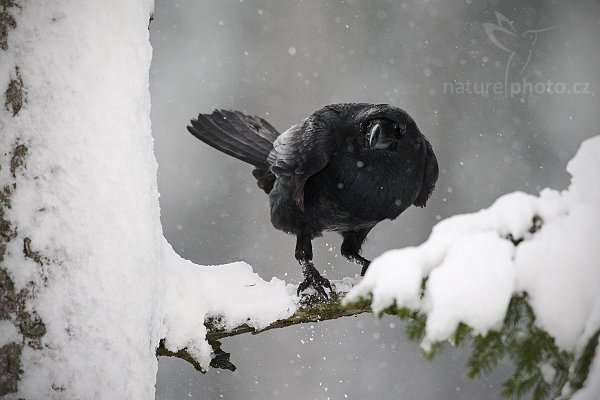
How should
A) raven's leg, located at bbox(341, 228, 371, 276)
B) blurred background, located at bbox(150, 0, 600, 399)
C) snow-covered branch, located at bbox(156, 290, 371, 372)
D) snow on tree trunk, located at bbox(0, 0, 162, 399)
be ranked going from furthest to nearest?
1. blurred background, located at bbox(150, 0, 600, 399)
2. raven's leg, located at bbox(341, 228, 371, 276)
3. snow-covered branch, located at bbox(156, 290, 371, 372)
4. snow on tree trunk, located at bbox(0, 0, 162, 399)

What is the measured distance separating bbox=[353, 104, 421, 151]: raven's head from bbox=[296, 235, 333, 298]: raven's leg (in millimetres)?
856

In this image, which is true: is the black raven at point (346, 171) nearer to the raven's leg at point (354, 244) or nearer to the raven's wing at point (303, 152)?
the raven's wing at point (303, 152)

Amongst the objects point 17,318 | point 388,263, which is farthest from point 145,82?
point 388,263

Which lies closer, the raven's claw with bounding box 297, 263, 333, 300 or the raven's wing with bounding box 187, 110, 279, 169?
the raven's claw with bounding box 297, 263, 333, 300

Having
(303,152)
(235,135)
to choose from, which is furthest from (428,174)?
(235,135)

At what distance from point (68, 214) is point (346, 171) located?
2227mm

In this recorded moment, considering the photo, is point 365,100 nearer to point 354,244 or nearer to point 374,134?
point 354,244

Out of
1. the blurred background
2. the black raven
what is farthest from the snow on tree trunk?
the blurred background

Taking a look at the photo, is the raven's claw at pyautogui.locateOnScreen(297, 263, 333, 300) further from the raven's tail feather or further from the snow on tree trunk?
the snow on tree trunk

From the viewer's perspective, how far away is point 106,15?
192 cm

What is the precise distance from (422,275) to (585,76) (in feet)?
32.8

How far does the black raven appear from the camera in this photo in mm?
3623

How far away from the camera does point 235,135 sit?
4.42 metres

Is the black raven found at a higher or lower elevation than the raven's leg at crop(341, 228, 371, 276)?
higher
